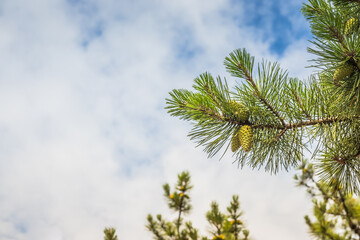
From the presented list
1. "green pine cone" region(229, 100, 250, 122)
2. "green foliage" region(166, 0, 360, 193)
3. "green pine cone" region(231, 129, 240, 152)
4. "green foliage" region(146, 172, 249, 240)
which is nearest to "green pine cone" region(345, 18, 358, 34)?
"green foliage" region(166, 0, 360, 193)

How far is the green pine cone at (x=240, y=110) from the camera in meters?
1.46

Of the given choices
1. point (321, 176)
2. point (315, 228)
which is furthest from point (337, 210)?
point (321, 176)

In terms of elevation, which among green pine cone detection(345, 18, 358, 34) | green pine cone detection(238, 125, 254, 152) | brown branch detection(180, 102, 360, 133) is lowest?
green pine cone detection(238, 125, 254, 152)

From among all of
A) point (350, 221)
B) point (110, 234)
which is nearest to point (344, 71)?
point (110, 234)

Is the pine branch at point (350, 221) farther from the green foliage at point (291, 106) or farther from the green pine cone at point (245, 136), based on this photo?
the green pine cone at point (245, 136)

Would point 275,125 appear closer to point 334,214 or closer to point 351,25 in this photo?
point 351,25

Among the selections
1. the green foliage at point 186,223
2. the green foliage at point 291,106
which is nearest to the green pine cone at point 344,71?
the green foliage at point 291,106

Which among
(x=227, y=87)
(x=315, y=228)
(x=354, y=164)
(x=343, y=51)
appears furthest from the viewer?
(x=315, y=228)

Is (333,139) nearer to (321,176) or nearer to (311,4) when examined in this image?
(321,176)

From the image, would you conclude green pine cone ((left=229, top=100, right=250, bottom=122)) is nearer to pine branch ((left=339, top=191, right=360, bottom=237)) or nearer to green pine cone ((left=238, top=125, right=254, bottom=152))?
green pine cone ((left=238, top=125, right=254, bottom=152))

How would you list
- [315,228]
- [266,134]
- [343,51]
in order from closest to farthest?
[343,51], [266,134], [315,228]

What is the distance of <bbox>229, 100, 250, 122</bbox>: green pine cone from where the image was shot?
4.78 ft

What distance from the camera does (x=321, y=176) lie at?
5.99 ft

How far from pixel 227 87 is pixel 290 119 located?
1.49 ft
